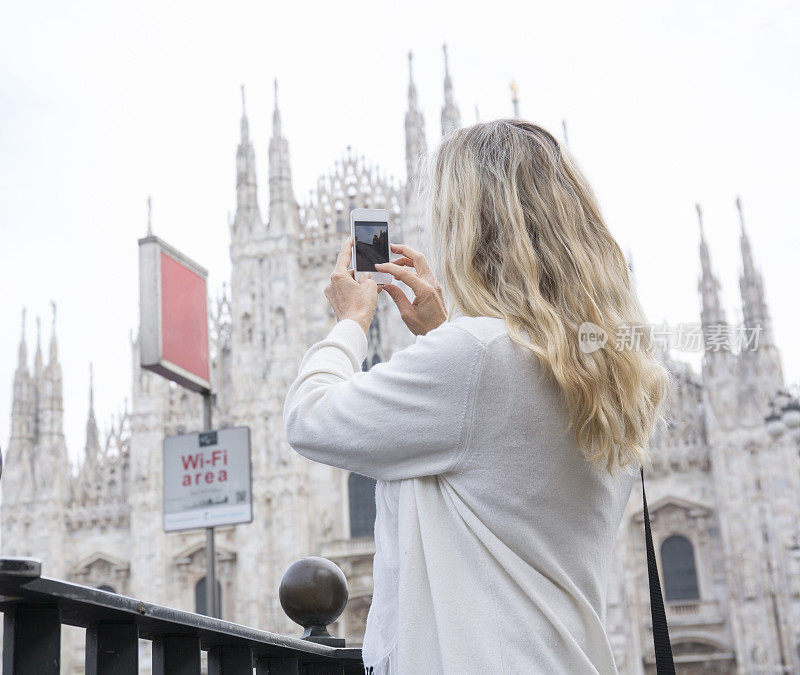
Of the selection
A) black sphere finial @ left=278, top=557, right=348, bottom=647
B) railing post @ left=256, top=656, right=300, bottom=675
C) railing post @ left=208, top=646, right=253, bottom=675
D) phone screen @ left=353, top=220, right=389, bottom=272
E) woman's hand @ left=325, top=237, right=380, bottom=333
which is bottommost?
railing post @ left=256, top=656, right=300, bottom=675

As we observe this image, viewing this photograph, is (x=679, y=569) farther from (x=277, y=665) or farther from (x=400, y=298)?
(x=400, y=298)

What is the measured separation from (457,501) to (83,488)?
2354 centimetres

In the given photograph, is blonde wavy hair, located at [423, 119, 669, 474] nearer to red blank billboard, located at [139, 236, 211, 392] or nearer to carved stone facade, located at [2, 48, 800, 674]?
red blank billboard, located at [139, 236, 211, 392]

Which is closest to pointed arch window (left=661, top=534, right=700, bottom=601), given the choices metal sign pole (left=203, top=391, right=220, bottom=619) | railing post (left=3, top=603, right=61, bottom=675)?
metal sign pole (left=203, top=391, right=220, bottom=619)

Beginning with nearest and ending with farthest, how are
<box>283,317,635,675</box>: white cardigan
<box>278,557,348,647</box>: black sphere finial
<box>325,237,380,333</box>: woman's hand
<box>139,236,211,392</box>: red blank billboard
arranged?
<box>283,317,635,675</box>: white cardigan → <box>325,237,380,333</box>: woman's hand → <box>278,557,348,647</box>: black sphere finial → <box>139,236,211,392</box>: red blank billboard

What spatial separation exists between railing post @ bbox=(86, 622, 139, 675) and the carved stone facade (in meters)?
17.4

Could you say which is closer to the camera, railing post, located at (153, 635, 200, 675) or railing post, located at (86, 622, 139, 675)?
railing post, located at (86, 622, 139, 675)

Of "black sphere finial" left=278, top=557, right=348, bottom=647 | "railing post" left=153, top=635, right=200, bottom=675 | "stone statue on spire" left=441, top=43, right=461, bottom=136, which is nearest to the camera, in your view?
"railing post" left=153, top=635, right=200, bottom=675

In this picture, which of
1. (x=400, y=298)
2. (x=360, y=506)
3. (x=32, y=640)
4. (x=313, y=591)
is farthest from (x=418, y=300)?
(x=360, y=506)

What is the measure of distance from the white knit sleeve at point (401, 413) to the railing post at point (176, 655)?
39 cm

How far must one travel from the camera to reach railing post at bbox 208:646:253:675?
1907mm

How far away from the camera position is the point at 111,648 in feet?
4.94

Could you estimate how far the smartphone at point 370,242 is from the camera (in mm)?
1991

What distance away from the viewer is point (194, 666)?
171cm
